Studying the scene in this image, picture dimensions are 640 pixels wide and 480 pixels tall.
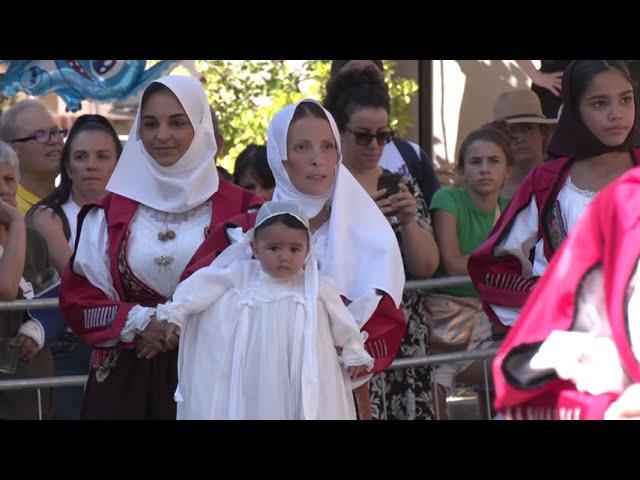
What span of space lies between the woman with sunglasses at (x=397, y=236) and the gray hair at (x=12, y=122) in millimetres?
1759

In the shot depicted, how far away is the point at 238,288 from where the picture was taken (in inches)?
197

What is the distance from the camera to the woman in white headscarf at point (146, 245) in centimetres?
536

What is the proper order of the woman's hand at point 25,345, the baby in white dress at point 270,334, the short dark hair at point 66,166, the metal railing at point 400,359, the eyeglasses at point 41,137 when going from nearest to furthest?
the baby in white dress at point 270,334, the metal railing at point 400,359, the woman's hand at point 25,345, the short dark hair at point 66,166, the eyeglasses at point 41,137

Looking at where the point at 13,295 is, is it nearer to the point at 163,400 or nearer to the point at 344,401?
the point at 163,400

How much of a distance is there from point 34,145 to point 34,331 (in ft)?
4.35

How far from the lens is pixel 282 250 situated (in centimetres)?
494

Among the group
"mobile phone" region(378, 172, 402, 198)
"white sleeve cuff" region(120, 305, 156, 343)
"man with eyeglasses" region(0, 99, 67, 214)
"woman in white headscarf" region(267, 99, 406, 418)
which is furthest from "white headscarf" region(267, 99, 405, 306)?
"man with eyeglasses" region(0, 99, 67, 214)

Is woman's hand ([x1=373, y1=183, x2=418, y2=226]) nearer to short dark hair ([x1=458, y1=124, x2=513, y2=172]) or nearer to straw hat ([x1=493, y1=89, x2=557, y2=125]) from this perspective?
short dark hair ([x1=458, y1=124, x2=513, y2=172])

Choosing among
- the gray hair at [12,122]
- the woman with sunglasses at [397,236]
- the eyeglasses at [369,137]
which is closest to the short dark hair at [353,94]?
the woman with sunglasses at [397,236]

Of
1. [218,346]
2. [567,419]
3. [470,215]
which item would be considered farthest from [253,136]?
[567,419]

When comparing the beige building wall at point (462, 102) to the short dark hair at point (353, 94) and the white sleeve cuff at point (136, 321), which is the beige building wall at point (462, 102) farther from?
the white sleeve cuff at point (136, 321)

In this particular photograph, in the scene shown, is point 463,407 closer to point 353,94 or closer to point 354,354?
point 353,94

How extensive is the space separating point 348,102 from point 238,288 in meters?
1.63

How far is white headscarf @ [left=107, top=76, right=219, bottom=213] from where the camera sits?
18.1 ft
